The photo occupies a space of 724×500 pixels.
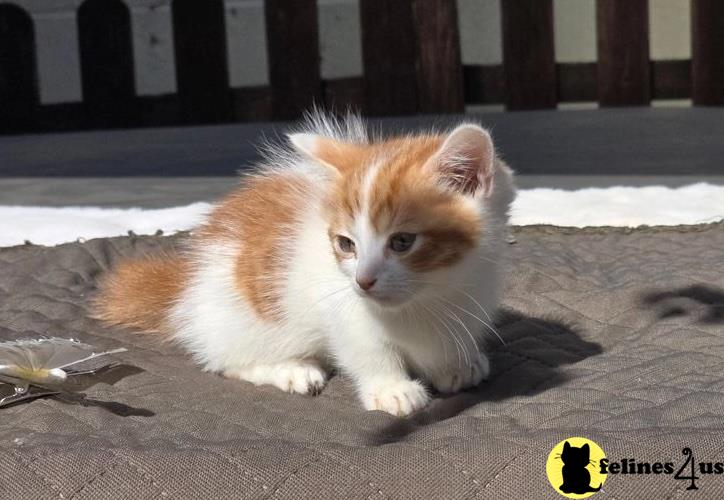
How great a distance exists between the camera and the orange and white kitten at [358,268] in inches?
63.7

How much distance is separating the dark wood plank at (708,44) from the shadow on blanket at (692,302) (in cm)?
340

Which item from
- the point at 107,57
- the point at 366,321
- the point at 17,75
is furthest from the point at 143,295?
the point at 17,75

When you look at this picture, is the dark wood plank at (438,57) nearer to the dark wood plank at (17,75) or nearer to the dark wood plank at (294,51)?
the dark wood plank at (294,51)

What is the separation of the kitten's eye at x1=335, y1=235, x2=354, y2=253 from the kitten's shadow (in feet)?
0.89

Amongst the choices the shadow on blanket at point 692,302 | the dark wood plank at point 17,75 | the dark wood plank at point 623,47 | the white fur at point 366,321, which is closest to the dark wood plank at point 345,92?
the dark wood plank at point 623,47

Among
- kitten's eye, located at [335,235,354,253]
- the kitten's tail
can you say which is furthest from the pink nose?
the kitten's tail

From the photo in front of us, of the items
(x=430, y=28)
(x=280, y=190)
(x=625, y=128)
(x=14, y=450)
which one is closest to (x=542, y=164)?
(x=625, y=128)

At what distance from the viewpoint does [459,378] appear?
1795mm

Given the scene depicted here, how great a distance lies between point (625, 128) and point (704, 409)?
12.0 ft

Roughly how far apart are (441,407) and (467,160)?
1.29 feet

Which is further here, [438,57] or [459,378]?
[438,57]

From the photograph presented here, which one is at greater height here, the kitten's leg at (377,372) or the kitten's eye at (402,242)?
the kitten's eye at (402,242)

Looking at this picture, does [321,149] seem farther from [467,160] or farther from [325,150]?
[467,160]

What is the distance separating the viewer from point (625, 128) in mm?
5035
